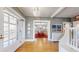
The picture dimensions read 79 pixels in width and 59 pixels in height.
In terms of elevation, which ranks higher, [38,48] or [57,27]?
[57,27]

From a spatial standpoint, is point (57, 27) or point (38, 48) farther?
point (57, 27)

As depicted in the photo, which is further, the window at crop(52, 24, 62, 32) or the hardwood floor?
the window at crop(52, 24, 62, 32)

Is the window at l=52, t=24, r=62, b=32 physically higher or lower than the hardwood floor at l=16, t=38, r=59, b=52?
higher

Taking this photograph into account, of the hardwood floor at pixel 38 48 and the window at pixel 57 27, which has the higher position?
the window at pixel 57 27

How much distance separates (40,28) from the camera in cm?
1502

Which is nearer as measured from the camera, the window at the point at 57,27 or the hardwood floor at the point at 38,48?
the hardwood floor at the point at 38,48
